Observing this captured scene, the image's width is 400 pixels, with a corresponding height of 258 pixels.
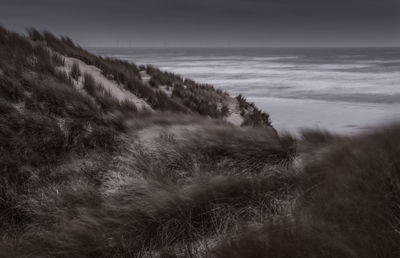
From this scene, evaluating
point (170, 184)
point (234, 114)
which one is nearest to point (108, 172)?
point (170, 184)

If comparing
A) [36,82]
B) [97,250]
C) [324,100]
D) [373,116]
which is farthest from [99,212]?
[324,100]

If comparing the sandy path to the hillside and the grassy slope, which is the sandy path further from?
the hillside

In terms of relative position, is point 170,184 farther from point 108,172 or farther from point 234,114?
point 234,114

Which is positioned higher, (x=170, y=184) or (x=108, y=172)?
(x=170, y=184)

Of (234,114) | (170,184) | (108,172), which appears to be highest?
(170,184)

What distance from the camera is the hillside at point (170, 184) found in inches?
85.1

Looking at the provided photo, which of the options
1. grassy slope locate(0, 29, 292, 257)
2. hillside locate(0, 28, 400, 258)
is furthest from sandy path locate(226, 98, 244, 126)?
hillside locate(0, 28, 400, 258)

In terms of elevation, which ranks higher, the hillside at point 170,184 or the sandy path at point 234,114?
the hillside at point 170,184

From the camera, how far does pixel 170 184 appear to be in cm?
318

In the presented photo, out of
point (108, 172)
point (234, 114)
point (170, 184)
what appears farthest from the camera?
point (234, 114)

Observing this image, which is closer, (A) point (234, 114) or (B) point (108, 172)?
(B) point (108, 172)

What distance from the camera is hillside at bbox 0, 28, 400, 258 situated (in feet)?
7.09

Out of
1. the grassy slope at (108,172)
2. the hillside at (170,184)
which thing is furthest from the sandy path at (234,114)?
the hillside at (170,184)

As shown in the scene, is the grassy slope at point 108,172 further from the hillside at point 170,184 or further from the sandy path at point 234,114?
the sandy path at point 234,114
